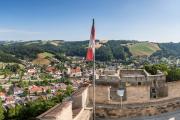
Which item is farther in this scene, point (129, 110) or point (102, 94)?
point (102, 94)

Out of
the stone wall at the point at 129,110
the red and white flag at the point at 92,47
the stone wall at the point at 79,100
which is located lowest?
the stone wall at the point at 129,110

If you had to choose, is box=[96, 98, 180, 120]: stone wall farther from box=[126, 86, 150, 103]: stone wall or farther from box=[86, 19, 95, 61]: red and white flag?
box=[86, 19, 95, 61]: red and white flag

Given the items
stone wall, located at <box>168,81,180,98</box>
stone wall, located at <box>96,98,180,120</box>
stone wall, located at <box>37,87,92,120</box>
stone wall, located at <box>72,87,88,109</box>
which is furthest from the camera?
stone wall, located at <box>168,81,180,98</box>

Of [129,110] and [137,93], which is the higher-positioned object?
[137,93]

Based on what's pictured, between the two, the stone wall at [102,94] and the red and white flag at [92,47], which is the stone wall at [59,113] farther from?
the red and white flag at [92,47]

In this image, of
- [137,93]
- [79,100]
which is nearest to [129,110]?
[137,93]

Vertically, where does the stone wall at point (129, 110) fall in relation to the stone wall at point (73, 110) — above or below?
below

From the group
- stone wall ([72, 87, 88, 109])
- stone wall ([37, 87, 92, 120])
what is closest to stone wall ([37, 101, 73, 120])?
stone wall ([37, 87, 92, 120])

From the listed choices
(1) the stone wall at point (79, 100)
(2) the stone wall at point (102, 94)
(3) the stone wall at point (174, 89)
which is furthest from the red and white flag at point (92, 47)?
→ (3) the stone wall at point (174, 89)

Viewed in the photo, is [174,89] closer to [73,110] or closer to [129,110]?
[129,110]

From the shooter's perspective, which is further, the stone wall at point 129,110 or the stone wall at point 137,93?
the stone wall at point 137,93

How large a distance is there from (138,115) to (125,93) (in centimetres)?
104

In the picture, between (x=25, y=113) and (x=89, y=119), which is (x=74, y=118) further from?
Answer: (x=25, y=113)

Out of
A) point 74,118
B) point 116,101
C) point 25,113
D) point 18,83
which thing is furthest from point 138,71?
point 18,83
